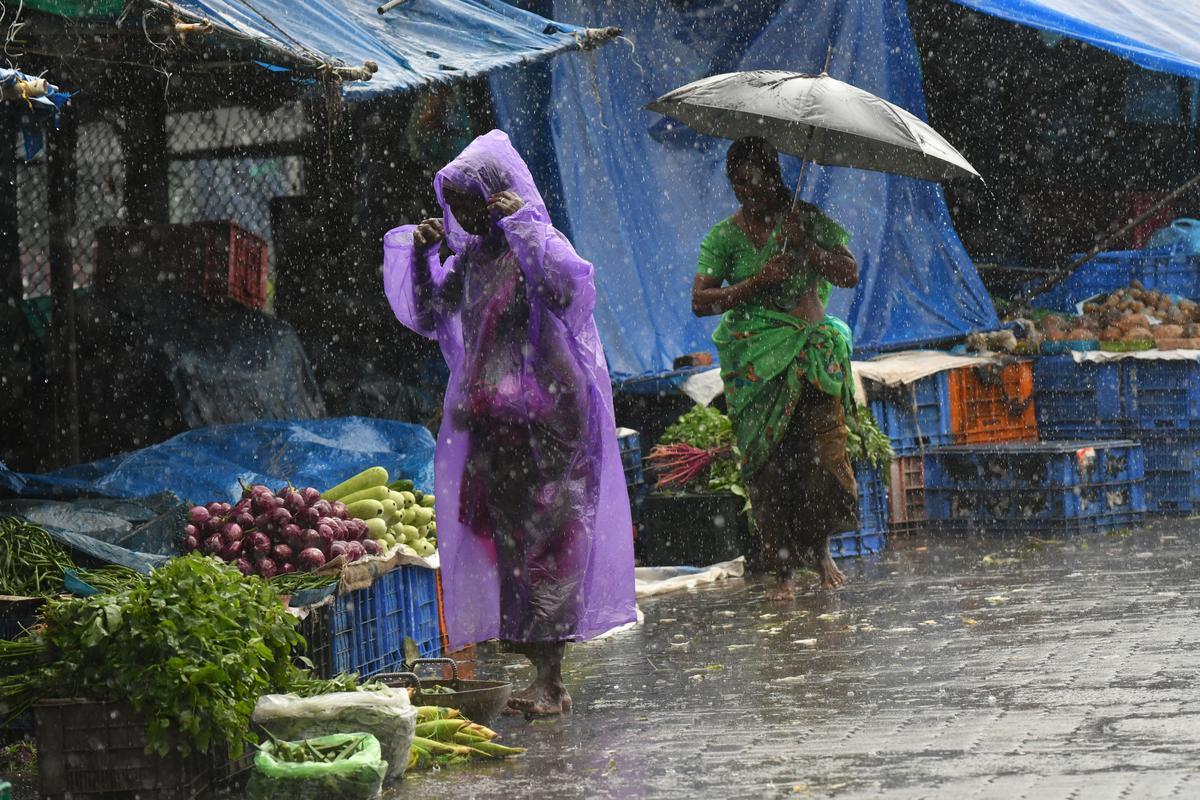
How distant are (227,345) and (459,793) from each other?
5280mm

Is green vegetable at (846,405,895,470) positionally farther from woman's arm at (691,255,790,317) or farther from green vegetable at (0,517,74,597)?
green vegetable at (0,517,74,597)

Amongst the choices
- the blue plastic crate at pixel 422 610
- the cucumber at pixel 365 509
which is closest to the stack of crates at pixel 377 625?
the blue plastic crate at pixel 422 610

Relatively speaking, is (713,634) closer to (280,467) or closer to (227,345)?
(280,467)

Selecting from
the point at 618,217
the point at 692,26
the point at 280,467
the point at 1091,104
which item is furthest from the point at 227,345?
the point at 1091,104

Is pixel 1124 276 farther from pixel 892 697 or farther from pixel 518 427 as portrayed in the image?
pixel 518 427

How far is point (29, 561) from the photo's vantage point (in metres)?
6.05

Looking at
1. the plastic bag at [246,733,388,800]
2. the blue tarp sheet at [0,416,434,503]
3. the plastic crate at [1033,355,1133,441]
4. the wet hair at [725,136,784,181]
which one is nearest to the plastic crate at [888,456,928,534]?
the plastic crate at [1033,355,1133,441]

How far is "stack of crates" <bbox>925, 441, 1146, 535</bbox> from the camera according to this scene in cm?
1204

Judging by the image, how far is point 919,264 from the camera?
45.3ft

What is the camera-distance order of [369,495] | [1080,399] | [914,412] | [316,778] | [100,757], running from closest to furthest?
[316,778], [100,757], [369,495], [914,412], [1080,399]

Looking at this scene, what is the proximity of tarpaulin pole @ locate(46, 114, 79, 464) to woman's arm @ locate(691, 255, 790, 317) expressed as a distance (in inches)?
145

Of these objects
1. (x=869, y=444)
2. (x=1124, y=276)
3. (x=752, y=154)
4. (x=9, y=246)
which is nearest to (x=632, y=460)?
(x=869, y=444)

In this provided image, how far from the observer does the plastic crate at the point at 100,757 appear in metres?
5.13

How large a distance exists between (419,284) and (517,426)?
0.77m
